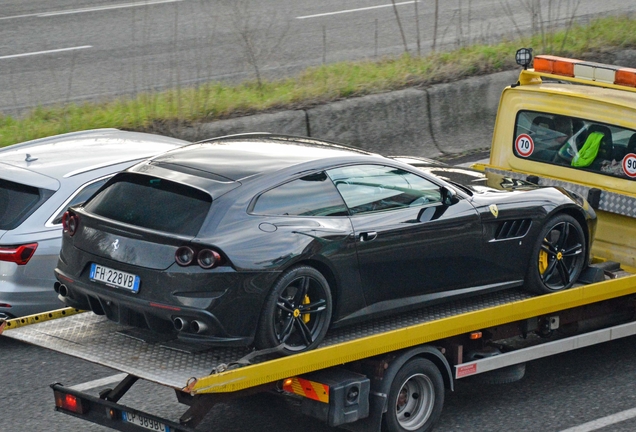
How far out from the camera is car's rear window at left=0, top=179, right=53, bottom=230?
25.4 ft

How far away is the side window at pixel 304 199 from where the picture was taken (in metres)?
6.07

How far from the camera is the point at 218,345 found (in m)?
5.74

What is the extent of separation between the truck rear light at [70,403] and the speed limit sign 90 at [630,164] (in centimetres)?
433

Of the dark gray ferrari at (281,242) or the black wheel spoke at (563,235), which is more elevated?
the dark gray ferrari at (281,242)

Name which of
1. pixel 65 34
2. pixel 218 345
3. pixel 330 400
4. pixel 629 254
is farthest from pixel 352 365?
pixel 65 34

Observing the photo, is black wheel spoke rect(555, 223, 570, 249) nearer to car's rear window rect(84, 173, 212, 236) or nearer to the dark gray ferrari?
the dark gray ferrari

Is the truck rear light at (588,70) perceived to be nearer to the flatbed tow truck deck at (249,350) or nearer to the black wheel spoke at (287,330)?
the flatbed tow truck deck at (249,350)

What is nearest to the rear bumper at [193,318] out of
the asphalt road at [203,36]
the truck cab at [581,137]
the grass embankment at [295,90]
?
the truck cab at [581,137]

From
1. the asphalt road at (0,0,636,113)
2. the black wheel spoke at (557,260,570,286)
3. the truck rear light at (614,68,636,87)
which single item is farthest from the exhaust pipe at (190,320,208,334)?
the asphalt road at (0,0,636,113)

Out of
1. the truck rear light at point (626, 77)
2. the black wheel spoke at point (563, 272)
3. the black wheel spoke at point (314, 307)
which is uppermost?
the truck rear light at point (626, 77)

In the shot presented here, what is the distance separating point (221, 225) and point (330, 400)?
1155mm

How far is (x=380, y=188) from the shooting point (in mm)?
6617

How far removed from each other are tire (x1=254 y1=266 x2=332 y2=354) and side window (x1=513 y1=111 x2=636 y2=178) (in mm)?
3005

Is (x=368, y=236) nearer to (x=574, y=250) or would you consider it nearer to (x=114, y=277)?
(x=114, y=277)
